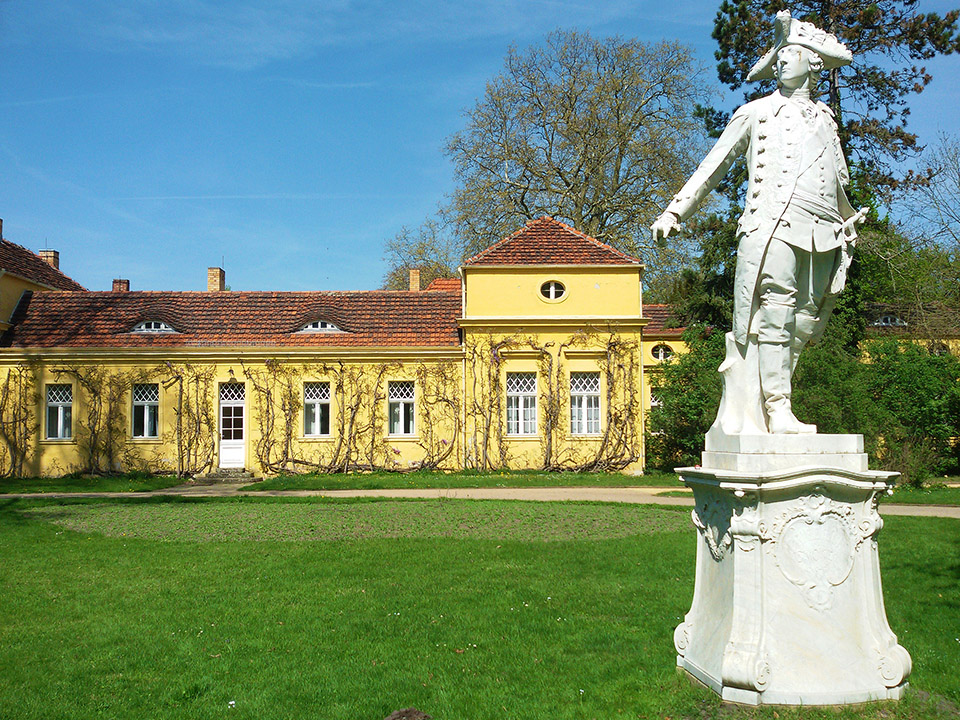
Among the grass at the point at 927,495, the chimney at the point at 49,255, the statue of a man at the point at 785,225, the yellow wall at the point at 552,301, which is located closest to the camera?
the statue of a man at the point at 785,225

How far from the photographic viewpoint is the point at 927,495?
16.6m

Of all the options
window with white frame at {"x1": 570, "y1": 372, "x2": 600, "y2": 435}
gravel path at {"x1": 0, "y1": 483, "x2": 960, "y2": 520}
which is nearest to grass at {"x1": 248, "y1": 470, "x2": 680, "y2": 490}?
gravel path at {"x1": 0, "y1": 483, "x2": 960, "y2": 520}

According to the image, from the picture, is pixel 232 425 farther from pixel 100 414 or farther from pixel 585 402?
pixel 585 402

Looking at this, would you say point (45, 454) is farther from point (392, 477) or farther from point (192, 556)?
point (192, 556)

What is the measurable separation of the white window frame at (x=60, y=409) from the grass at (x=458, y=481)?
699 cm

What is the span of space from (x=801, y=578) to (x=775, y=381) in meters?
1.18

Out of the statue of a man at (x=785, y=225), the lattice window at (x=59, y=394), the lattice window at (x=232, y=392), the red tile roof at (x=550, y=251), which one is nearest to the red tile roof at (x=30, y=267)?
the lattice window at (x=59, y=394)

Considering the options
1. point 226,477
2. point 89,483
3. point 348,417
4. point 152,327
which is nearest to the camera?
point 89,483

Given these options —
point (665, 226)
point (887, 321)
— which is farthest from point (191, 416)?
point (887, 321)

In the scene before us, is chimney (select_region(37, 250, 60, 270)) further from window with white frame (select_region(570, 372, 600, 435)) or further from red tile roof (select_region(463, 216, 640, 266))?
window with white frame (select_region(570, 372, 600, 435))

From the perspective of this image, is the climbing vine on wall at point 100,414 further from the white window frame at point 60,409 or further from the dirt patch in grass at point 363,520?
the dirt patch in grass at point 363,520

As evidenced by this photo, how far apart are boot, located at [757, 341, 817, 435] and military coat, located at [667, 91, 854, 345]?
0.61 ft

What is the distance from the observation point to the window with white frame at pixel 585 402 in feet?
80.0

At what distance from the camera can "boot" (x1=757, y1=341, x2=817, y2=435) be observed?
4.98m
